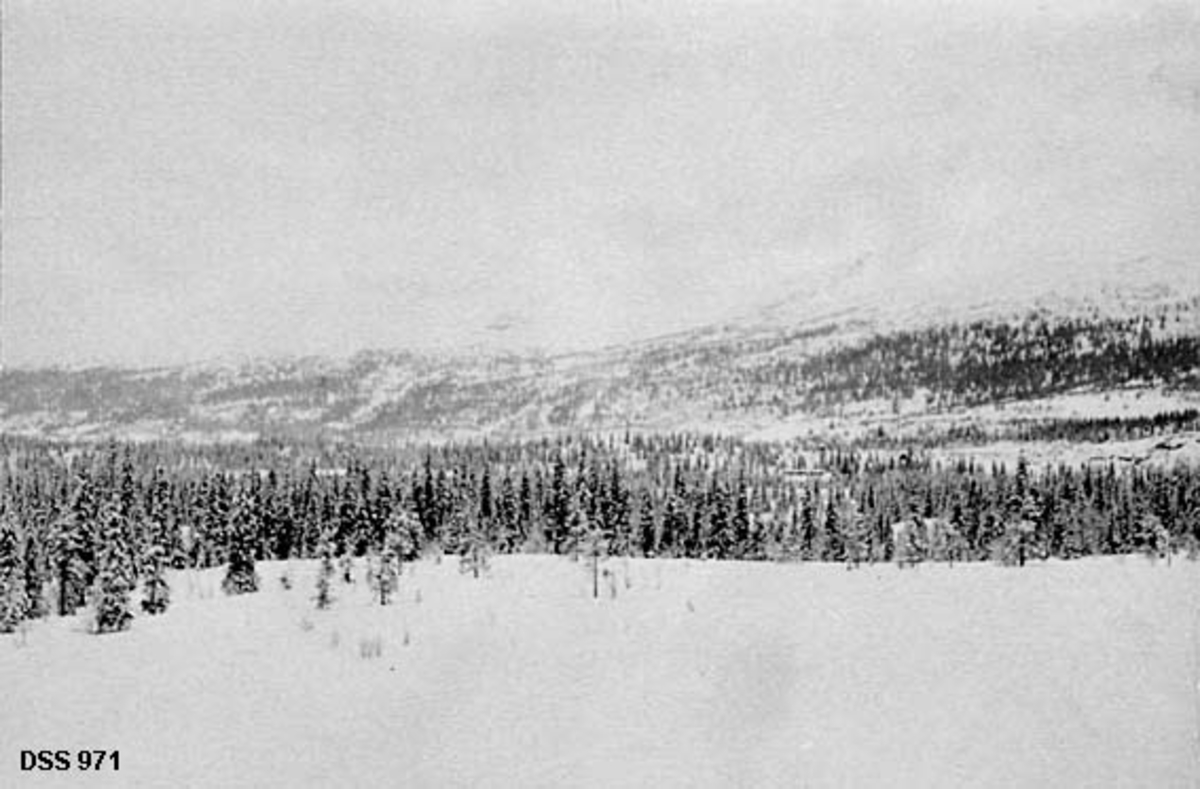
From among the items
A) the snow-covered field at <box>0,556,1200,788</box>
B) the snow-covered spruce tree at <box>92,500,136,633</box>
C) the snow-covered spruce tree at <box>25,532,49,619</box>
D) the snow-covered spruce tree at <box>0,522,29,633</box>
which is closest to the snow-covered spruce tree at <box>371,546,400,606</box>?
the snow-covered field at <box>0,556,1200,788</box>

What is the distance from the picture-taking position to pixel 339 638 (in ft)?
42.9

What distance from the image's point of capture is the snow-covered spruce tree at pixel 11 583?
2009cm

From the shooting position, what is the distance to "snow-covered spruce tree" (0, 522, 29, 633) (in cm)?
2009

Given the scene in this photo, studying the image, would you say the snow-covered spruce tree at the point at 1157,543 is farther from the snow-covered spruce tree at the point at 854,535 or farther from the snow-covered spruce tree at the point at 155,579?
the snow-covered spruce tree at the point at 155,579

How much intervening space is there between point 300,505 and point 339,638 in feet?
200

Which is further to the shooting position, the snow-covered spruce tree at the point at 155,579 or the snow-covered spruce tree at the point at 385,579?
the snow-covered spruce tree at the point at 155,579

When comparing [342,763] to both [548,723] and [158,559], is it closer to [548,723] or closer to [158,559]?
[548,723]

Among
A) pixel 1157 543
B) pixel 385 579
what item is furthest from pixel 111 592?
pixel 1157 543

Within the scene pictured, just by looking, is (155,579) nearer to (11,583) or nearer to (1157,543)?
(11,583)

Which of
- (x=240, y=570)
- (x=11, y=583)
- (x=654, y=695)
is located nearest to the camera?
(x=654, y=695)

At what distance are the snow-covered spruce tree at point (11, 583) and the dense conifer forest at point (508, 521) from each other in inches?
4.5

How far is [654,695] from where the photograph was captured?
432 inches

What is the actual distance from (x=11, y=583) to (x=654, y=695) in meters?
21.6

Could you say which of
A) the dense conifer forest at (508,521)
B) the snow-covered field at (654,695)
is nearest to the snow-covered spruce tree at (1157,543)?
the dense conifer forest at (508,521)
